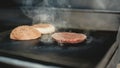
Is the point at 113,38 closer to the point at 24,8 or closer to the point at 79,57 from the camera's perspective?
the point at 79,57

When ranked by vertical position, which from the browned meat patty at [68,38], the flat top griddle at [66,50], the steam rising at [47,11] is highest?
the steam rising at [47,11]

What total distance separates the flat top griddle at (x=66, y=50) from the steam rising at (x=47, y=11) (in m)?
0.37

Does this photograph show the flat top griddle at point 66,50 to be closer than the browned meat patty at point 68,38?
Yes

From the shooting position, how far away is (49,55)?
0.89 metres

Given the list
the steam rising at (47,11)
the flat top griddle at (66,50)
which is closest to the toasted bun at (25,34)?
the flat top griddle at (66,50)

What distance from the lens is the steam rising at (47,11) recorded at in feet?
4.99

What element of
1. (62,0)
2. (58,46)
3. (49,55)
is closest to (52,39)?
(58,46)

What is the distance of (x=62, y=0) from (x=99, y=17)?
35 cm

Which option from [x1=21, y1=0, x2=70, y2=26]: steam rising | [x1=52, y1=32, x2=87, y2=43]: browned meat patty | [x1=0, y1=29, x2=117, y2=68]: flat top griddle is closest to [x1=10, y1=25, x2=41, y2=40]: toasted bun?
[x1=0, y1=29, x2=117, y2=68]: flat top griddle

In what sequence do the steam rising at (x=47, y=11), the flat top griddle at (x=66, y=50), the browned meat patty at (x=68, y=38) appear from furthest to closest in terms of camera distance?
1. the steam rising at (x=47, y=11)
2. the browned meat patty at (x=68, y=38)
3. the flat top griddle at (x=66, y=50)

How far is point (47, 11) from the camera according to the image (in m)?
1.56

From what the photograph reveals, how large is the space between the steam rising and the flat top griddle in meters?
0.37

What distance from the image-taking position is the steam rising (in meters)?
1.52

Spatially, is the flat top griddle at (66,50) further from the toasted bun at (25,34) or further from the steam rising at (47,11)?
the steam rising at (47,11)
